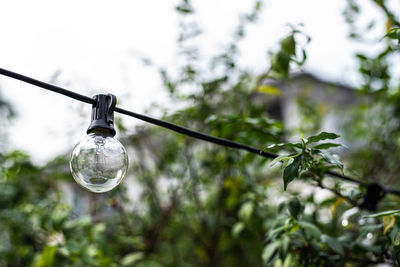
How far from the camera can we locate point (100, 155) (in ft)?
3.10

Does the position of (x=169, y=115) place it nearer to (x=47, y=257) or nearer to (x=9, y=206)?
(x=47, y=257)

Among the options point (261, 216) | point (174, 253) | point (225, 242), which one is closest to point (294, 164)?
point (261, 216)

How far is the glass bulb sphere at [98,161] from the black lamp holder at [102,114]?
18 millimetres

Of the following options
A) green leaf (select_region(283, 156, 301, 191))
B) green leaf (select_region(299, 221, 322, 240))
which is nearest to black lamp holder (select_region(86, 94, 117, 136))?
green leaf (select_region(283, 156, 301, 191))

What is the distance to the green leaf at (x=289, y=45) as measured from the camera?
56.5 inches

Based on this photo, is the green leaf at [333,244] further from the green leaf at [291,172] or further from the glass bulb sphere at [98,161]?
the glass bulb sphere at [98,161]

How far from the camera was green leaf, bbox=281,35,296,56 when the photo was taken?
143cm

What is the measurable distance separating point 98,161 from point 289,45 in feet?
3.00

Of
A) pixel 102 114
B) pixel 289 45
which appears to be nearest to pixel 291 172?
pixel 102 114

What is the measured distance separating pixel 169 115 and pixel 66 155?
1290 millimetres

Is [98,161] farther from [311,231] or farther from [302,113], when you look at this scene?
[302,113]

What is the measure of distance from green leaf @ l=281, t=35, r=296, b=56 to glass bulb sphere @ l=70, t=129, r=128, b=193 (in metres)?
0.84

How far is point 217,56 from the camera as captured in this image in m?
2.35

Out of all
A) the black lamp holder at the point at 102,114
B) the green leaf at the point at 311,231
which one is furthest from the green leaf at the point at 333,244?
the black lamp holder at the point at 102,114
